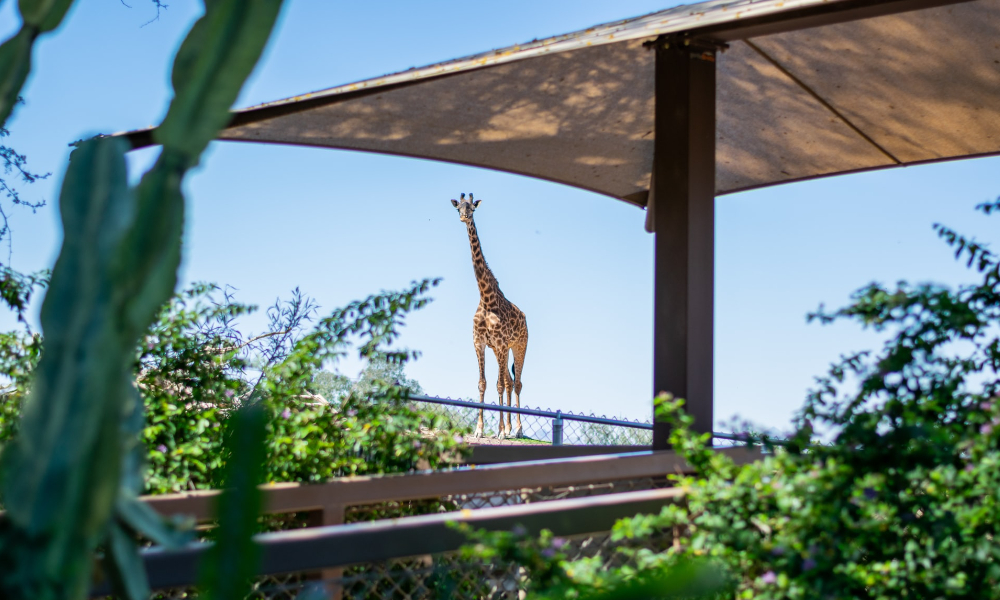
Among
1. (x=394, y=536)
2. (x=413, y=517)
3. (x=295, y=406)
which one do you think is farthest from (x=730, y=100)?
(x=394, y=536)

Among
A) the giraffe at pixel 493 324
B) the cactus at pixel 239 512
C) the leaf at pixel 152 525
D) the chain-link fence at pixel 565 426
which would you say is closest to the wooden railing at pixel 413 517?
the leaf at pixel 152 525

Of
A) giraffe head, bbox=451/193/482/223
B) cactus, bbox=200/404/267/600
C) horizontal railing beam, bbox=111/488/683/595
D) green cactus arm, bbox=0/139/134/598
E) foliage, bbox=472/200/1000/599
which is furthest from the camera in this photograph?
giraffe head, bbox=451/193/482/223

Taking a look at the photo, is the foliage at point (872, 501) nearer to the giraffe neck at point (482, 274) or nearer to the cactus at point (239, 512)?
the cactus at point (239, 512)

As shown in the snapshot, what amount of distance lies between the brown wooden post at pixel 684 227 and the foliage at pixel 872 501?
0.40 meters

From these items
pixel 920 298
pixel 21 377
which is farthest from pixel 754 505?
pixel 21 377

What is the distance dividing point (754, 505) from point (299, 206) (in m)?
10.4

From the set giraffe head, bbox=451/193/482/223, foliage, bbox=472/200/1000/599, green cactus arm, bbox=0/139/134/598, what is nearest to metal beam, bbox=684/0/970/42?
foliage, bbox=472/200/1000/599

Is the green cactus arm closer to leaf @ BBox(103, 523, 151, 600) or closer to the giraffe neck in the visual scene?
leaf @ BBox(103, 523, 151, 600)

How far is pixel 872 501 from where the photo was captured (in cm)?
192

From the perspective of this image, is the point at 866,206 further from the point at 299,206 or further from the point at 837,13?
the point at 837,13

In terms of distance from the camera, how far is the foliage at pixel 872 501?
6.13 feet

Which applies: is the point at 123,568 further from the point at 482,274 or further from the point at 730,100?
the point at 482,274

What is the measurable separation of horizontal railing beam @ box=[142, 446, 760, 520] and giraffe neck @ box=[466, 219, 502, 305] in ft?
24.3

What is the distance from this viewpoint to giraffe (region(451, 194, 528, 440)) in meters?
9.88
